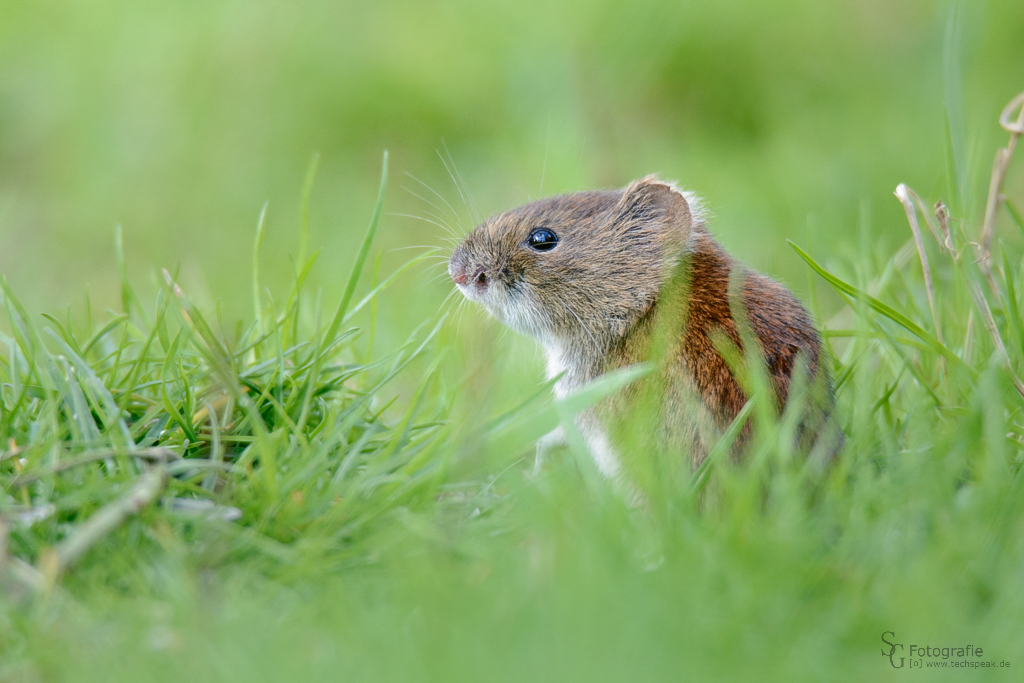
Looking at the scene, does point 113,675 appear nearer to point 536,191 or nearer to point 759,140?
point 536,191

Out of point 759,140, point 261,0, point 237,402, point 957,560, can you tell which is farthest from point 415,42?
point 957,560

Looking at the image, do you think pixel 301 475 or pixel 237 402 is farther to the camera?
pixel 237 402

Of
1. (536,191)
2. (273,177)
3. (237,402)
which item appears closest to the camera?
(237,402)

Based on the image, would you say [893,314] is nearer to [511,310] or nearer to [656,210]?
[656,210]

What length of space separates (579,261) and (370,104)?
4895 mm

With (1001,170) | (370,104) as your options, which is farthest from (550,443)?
(370,104)

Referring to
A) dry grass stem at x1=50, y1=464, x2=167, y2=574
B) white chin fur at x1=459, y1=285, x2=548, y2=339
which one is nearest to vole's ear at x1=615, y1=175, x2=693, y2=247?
white chin fur at x1=459, y1=285, x2=548, y2=339

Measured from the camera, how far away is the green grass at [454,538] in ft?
6.91

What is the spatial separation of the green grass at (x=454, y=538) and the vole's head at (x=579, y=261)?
0.68 m

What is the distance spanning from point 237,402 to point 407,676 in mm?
1311

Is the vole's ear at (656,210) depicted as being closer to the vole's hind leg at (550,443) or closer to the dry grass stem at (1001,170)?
the vole's hind leg at (550,443)

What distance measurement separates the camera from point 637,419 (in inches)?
114

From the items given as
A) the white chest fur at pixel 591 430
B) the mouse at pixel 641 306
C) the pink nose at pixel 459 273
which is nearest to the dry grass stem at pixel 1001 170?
the mouse at pixel 641 306

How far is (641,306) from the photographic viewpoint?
3.66 m
